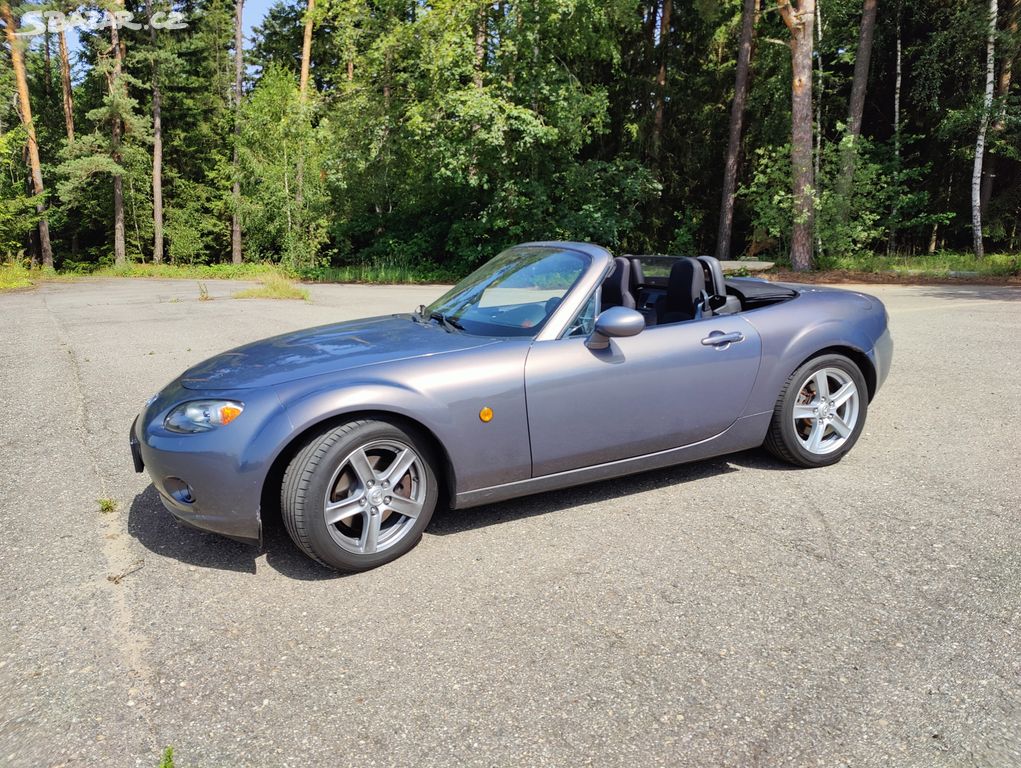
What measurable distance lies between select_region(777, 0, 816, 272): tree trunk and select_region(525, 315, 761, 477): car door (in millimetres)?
17079

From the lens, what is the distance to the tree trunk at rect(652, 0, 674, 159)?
92.2 feet

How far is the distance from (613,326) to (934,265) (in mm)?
19086

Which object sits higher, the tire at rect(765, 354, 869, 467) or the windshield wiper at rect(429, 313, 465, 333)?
the windshield wiper at rect(429, 313, 465, 333)

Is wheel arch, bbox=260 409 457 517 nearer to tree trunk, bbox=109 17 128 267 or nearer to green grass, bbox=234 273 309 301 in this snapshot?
green grass, bbox=234 273 309 301

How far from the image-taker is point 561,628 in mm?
2600

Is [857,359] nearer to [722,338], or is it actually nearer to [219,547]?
[722,338]

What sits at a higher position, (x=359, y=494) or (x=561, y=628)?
(x=359, y=494)

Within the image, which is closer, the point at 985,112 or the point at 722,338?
the point at 722,338

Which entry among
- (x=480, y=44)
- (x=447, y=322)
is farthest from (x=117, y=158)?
(x=447, y=322)

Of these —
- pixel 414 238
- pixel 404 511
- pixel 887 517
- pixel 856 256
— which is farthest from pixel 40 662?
pixel 414 238

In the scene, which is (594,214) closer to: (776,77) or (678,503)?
(776,77)

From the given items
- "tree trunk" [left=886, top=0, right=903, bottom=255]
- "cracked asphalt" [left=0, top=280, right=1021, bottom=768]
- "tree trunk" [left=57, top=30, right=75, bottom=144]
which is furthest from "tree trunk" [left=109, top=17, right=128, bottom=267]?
"cracked asphalt" [left=0, top=280, right=1021, bottom=768]

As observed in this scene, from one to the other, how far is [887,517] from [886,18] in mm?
26981

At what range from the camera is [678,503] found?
3.75 meters
